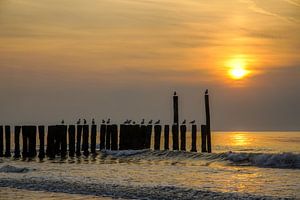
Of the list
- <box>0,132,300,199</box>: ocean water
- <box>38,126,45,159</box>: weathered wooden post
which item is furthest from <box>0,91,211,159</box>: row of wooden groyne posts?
<box>0,132,300,199</box>: ocean water

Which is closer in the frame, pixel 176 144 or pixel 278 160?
pixel 278 160

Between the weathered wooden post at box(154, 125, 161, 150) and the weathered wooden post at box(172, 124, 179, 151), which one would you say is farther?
the weathered wooden post at box(154, 125, 161, 150)

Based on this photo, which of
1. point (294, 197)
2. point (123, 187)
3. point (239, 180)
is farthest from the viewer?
point (239, 180)

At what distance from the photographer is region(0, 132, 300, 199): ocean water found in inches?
632

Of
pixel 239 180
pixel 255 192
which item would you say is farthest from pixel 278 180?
pixel 255 192

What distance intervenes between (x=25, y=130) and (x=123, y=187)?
1564 centimetres

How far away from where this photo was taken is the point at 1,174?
20.8m

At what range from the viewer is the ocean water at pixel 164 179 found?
1606 cm

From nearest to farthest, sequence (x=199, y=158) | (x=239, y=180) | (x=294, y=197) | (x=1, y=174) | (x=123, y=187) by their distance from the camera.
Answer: (x=294, y=197), (x=123, y=187), (x=239, y=180), (x=1, y=174), (x=199, y=158)

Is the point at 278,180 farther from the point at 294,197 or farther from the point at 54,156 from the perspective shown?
the point at 54,156

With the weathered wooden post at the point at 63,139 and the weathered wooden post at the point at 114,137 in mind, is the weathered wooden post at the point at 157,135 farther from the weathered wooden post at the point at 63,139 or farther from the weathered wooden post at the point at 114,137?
the weathered wooden post at the point at 63,139

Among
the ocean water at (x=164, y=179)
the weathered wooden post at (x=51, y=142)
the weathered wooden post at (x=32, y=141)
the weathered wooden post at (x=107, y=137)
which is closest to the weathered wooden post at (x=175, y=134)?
the ocean water at (x=164, y=179)

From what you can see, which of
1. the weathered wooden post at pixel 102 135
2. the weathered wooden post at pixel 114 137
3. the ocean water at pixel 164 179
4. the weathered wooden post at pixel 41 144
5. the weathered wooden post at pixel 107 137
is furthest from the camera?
the weathered wooden post at pixel 102 135

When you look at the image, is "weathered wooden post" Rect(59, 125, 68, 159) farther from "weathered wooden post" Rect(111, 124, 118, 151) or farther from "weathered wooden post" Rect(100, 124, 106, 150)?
"weathered wooden post" Rect(111, 124, 118, 151)
